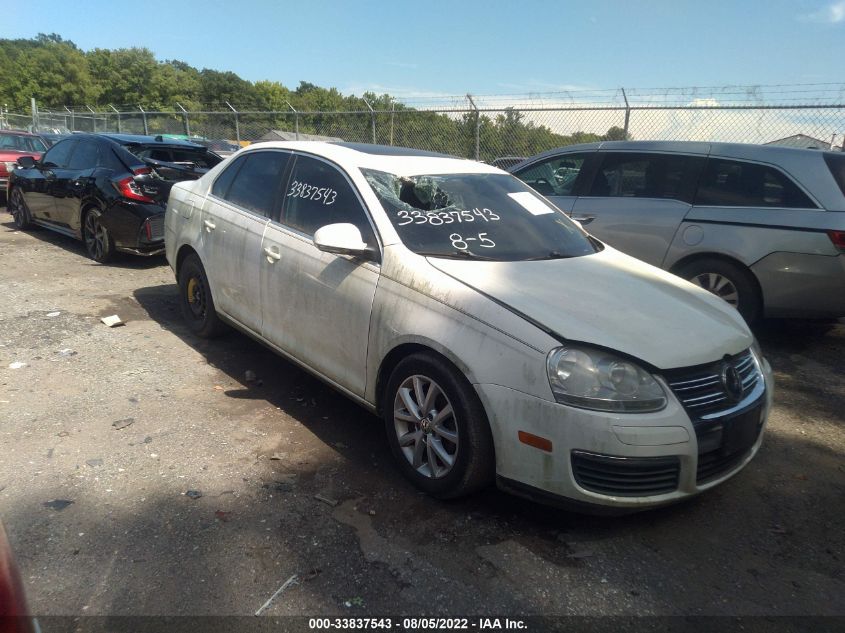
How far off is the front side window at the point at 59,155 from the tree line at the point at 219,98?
630 centimetres

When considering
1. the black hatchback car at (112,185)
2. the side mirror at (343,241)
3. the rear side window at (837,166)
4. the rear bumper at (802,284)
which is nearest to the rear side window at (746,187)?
the rear side window at (837,166)

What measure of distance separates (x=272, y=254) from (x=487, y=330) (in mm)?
1856

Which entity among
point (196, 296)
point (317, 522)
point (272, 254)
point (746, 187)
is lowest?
point (317, 522)

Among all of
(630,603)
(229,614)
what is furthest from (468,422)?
(229,614)

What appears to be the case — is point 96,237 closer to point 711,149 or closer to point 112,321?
point 112,321

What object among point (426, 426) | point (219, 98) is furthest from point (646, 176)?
point (219, 98)

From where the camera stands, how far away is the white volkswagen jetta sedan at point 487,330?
271 cm

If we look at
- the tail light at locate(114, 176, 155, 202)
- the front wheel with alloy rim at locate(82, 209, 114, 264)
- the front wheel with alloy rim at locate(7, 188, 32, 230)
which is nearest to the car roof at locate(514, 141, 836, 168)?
the tail light at locate(114, 176, 155, 202)

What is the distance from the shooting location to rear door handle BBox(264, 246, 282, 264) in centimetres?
407

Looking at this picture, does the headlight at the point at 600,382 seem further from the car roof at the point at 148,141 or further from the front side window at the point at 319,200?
the car roof at the point at 148,141

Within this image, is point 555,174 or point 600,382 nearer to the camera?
point 600,382

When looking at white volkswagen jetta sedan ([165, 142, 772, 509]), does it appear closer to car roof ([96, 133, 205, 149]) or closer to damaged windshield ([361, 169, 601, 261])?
damaged windshield ([361, 169, 601, 261])

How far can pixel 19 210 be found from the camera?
1012cm

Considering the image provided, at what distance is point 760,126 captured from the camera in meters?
9.38
